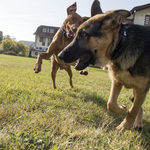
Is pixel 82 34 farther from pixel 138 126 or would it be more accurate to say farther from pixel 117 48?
pixel 138 126

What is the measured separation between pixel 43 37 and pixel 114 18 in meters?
52.8

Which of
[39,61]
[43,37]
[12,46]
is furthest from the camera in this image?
[12,46]

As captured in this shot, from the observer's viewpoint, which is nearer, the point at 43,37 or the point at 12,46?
the point at 43,37

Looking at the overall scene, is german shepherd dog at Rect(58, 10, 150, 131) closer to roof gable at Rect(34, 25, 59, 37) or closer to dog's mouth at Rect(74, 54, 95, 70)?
dog's mouth at Rect(74, 54, 95, 70)

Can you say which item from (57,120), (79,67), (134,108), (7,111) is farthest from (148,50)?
(7,111)

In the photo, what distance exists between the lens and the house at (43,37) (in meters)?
51.3

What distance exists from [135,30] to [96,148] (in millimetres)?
2028

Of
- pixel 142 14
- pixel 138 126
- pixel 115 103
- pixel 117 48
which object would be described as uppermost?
pixel 142 14

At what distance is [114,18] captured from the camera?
221cm

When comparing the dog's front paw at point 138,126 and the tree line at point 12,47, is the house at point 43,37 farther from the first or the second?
the dog's front paw at point 138,126

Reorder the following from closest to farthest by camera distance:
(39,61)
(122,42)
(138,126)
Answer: (122,42)
(138,126)
(39,61)

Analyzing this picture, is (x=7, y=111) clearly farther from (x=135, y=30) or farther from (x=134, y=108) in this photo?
(x=135, y=30)

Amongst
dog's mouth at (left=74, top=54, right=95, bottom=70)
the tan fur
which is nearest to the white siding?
the tan fur

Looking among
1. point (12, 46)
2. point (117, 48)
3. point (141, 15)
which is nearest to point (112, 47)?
point (117, 48)
